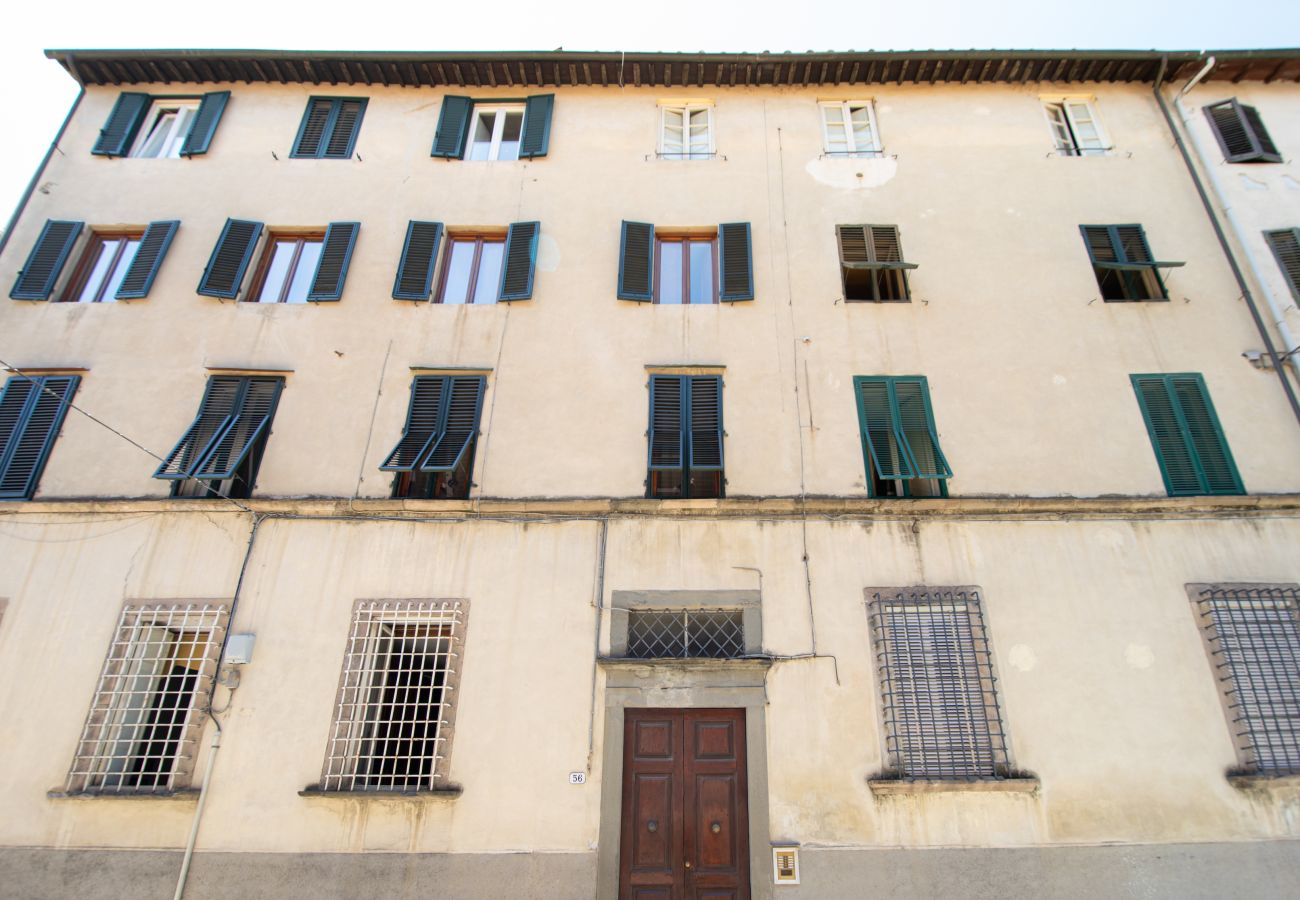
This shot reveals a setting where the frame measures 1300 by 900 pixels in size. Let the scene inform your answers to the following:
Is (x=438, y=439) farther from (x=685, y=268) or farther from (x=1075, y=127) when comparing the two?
(x=1075, y=127)

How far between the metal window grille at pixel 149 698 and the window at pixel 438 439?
2.80 meters

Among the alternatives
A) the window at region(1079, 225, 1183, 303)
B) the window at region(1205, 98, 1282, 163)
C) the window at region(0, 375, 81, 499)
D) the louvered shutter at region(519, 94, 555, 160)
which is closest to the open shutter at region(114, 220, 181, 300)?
the window at region(0, 375, 81, 499)

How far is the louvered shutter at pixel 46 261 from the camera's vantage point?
1109 cm

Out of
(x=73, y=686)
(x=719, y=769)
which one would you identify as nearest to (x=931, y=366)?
(x=719, y=769)

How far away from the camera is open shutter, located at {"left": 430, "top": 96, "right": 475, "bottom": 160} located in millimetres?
12328

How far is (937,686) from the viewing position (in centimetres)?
842

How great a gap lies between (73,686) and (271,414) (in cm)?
408

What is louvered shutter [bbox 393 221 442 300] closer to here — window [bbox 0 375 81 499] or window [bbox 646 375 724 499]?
window [bbox 646 375 724 499]

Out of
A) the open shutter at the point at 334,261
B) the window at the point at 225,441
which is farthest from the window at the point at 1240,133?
the window at the point at 225,441

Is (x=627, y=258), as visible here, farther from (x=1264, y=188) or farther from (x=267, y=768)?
(x=1264, y=188)

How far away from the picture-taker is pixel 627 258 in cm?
1121

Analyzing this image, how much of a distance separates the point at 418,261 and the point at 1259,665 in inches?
500

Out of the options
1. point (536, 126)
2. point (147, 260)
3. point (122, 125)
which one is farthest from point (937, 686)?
point (122, 125)

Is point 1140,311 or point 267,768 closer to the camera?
point 267,768
